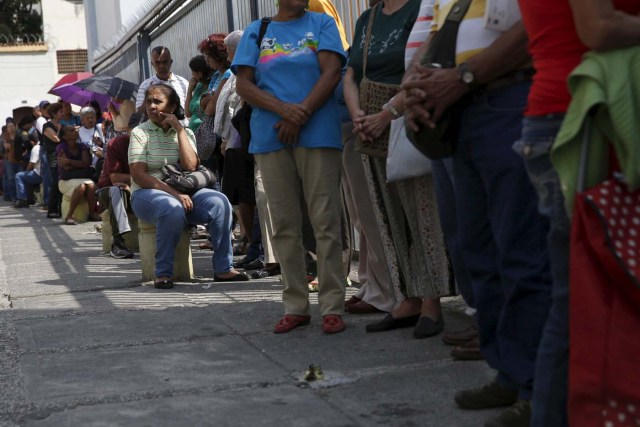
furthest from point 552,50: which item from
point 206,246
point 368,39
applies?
point 206,246

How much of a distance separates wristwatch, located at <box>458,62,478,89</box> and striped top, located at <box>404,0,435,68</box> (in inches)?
43.2

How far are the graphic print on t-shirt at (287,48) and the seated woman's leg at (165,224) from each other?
2.47 meters

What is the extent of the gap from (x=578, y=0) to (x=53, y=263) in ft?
28.0

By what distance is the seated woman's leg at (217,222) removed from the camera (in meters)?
8.20

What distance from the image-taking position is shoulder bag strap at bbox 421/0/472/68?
3879 millimetres

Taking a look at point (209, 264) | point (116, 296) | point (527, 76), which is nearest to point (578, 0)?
point (527, 76)

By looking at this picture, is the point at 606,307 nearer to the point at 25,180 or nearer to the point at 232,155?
the point at 232,155

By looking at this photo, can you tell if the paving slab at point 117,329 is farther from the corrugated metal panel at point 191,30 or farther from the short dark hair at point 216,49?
the corrugated metal panel at point 191,30

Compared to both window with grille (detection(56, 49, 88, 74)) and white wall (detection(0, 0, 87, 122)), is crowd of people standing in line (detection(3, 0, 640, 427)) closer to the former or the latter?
white wall (detection(0, 0, 87, 122))

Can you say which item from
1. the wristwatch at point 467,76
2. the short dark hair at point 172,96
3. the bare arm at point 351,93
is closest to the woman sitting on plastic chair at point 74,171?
the short dark hair at point 172,96

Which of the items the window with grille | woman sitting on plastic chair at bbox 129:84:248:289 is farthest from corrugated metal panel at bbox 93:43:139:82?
the window with grille

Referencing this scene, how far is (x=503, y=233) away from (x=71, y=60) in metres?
45.1

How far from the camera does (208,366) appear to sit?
512 cm

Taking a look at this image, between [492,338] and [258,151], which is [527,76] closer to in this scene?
[492,338]
